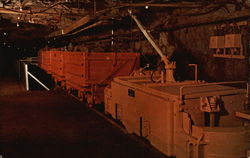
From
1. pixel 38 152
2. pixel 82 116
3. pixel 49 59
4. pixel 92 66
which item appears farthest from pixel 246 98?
pixel 49 59

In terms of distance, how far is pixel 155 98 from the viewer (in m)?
5.53

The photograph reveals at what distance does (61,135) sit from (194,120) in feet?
12.6

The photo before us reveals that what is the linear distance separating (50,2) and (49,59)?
9024 mm

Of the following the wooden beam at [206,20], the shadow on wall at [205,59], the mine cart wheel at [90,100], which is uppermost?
the wooden beam at [206,20]

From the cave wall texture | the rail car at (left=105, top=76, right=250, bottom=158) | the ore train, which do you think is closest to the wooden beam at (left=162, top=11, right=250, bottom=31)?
the cave wall texture

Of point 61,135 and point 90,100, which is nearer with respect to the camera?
point 61,135

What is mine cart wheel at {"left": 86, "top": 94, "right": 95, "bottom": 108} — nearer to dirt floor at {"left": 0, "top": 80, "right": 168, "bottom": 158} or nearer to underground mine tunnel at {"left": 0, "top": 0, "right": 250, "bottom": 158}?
underground mine tunnel at {"left": 0, "top": 0, "right": 250, "bottom": 158}

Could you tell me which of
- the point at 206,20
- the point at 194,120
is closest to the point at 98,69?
the point at 206,20

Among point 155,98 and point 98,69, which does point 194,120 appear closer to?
point 155,98

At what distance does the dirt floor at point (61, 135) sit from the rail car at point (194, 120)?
28.2 inches

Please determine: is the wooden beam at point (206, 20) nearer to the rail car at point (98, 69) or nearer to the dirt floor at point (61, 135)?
the rail car at point (98, 69)

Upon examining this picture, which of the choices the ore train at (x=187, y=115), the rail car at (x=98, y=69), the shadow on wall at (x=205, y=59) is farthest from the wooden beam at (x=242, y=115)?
the rail car at (x=98, y=69)

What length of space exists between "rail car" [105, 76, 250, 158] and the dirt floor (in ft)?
2.35

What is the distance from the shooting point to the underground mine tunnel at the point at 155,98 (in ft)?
16.2
